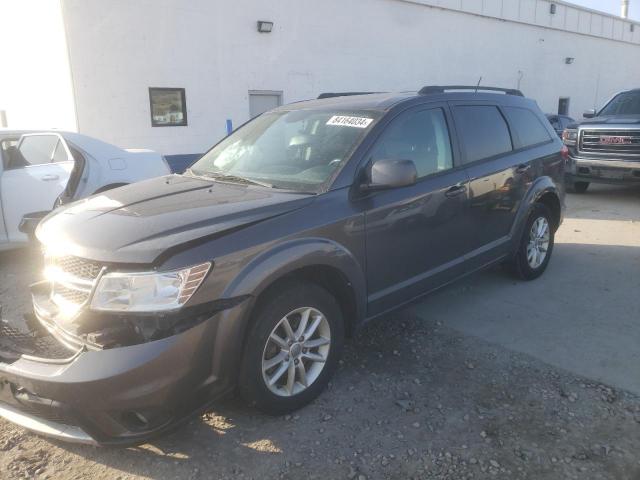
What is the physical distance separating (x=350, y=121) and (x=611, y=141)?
24.4ft

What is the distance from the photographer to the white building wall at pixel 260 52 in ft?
32.7

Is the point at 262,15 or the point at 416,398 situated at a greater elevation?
the point at 262,15

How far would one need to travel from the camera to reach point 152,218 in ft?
9.04

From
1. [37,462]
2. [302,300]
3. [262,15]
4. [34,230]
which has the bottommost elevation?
[37,462]

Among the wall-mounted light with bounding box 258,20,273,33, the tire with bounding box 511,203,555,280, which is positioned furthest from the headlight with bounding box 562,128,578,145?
the wall-mounted light with bounding box 258,20,273,33

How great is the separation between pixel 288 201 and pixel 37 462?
6.18ft

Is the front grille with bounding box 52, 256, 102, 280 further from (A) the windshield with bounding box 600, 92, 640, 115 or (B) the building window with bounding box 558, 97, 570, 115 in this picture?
(B) the building window with bounding box 558, 97, 570, 115

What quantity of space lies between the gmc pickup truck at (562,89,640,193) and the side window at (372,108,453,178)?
6425mm

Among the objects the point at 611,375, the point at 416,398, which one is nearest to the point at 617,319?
the point at 611,375

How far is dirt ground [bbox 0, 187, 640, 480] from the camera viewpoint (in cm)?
260

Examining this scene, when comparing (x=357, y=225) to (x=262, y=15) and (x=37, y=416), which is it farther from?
(x=262, y=15)

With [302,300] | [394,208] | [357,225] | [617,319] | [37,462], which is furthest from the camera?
[617,319]

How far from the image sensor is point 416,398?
125 inches

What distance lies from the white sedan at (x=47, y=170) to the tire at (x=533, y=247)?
438 cm
